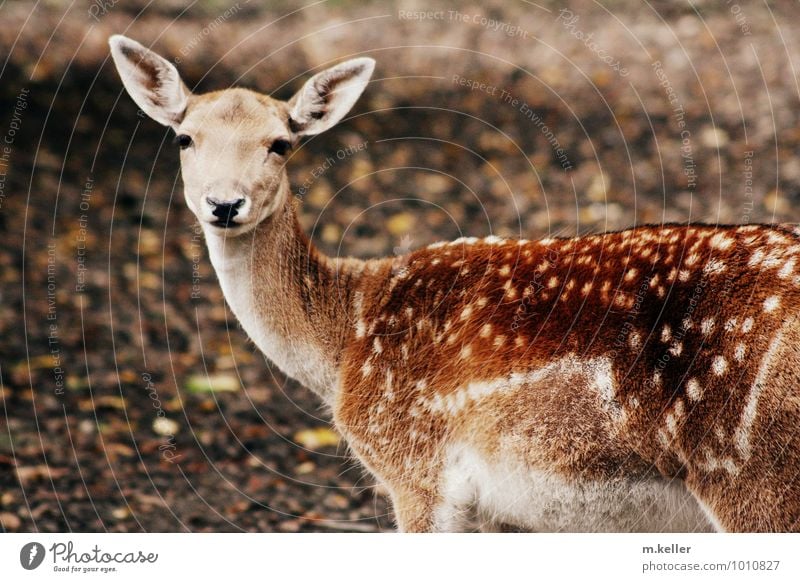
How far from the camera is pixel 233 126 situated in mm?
3025

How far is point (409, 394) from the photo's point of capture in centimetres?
320

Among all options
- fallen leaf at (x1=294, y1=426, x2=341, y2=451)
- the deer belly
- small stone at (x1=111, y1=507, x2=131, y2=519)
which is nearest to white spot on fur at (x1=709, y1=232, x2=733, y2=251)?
the deer belly

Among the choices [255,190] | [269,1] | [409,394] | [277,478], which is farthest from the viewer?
[269,1]

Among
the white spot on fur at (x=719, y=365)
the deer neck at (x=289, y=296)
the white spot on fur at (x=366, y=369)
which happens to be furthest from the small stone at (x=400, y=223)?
the white spot on fur at (x=719, y=365)

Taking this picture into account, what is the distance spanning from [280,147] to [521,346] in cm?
101

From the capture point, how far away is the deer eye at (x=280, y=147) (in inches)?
119

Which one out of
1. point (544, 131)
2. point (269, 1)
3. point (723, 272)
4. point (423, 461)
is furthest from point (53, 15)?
point (723, 272)

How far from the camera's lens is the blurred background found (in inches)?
198

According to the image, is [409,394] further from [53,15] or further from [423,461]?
[53,15]

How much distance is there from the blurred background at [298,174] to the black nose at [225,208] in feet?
6.73

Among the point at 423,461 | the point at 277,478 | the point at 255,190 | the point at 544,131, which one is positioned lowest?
the point at 277,478

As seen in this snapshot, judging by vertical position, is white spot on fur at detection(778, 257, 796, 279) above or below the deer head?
below

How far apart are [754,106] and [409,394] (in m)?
5.38

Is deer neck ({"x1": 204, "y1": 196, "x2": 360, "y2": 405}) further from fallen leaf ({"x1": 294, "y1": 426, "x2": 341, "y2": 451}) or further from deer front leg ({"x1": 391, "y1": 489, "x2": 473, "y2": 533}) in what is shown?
fallen leaf ({"x1": 294, "y1": 426, "x2": 341, "y2": 451})
